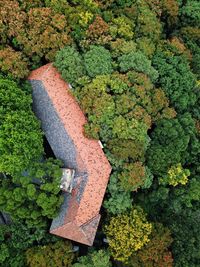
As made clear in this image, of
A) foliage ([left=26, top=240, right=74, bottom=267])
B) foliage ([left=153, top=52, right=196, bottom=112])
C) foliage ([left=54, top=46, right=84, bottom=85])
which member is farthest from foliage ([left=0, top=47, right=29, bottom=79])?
foliage ([left=26, top=240, right=74, bottom=267])

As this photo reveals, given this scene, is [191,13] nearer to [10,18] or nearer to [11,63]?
[10,18]

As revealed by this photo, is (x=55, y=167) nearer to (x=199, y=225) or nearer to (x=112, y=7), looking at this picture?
(x=199, y=225)

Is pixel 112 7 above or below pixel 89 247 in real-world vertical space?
above

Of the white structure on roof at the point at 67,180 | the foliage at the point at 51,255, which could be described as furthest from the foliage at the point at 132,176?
the foliage at the point at 51,255

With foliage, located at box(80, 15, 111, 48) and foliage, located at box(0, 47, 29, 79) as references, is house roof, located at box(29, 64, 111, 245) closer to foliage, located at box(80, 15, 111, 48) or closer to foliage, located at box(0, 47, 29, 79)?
foliage, located at box(0, 47, 29, 79)

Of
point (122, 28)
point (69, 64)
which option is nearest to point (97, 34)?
point (122, 28)

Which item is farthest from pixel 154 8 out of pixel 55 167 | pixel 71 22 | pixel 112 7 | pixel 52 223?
pixel 52 223

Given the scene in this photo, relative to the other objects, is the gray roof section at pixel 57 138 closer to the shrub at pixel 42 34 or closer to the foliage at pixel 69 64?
the foliage at pixel 69 64
